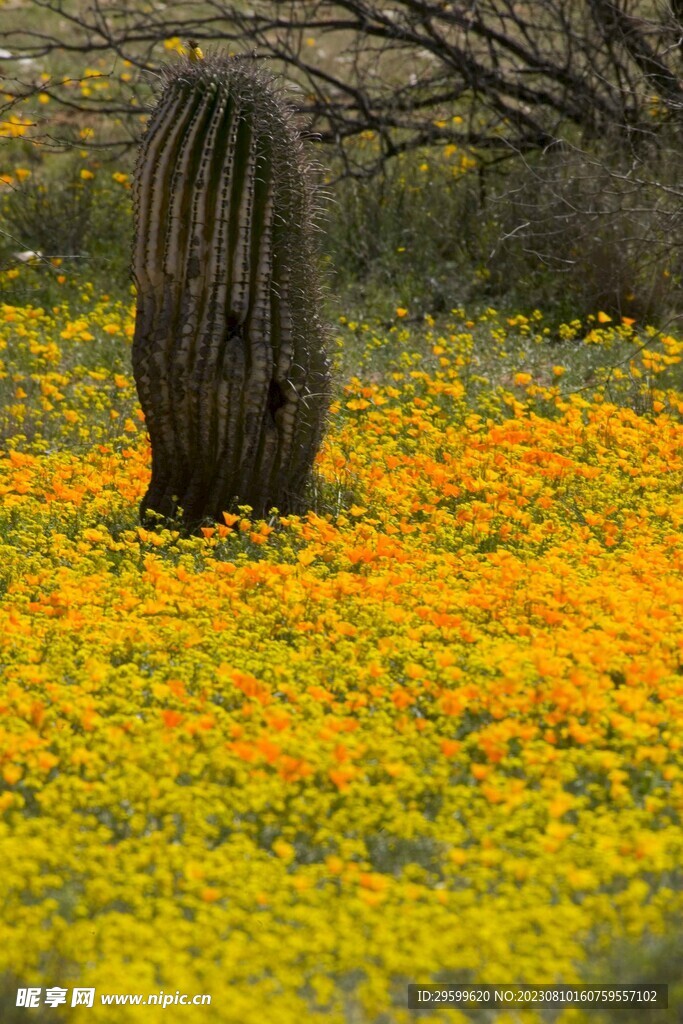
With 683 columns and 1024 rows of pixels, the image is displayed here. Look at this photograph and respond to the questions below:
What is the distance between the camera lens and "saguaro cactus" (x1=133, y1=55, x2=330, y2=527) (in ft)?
19.6

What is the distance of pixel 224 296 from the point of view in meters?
5.98

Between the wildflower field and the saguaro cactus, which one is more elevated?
the saguaro cactus

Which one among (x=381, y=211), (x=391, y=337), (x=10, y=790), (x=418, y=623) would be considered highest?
(x=381, y=211)

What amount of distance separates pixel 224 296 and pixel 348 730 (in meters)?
2.63

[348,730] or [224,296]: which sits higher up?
[224,296]

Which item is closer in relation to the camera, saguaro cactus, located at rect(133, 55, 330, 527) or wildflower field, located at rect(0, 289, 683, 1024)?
wildflower field, located at rect(0, 289, 683, 1024)

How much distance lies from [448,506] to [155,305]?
5.45ft

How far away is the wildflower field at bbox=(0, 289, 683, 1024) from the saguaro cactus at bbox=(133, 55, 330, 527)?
32 centimetres

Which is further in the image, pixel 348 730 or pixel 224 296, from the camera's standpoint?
pixel 224 296

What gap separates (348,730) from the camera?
12.9 feet

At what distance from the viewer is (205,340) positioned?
19.6 feet

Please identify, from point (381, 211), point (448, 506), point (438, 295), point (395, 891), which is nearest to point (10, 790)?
point (395, 891)

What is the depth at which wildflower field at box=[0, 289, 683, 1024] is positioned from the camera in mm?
3055

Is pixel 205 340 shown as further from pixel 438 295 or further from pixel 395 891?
pixel 438 295
